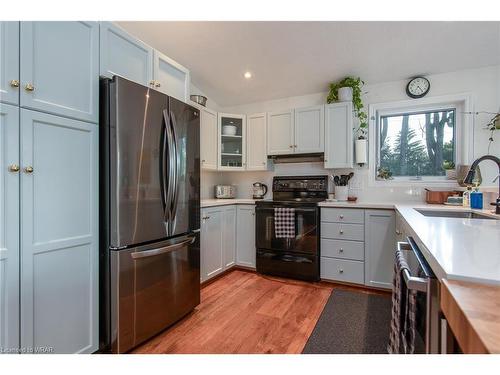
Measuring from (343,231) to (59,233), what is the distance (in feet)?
7.91

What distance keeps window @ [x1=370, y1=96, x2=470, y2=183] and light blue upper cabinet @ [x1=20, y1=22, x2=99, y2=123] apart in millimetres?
2864

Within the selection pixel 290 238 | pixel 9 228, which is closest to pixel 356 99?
pixel 290 238

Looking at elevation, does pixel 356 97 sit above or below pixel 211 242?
above

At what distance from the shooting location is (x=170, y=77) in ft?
6.65

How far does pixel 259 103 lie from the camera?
3645mm

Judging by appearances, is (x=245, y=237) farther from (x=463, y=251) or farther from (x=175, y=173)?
(x=463, y=251)

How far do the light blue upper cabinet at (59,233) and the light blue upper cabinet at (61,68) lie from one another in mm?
71

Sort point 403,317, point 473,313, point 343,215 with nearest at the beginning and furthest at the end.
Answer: point 473,313, point 403,317, point 343,215

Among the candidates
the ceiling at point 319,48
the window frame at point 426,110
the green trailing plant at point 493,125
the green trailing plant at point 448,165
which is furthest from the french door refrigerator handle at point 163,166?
the green trailing plant at point 493,125

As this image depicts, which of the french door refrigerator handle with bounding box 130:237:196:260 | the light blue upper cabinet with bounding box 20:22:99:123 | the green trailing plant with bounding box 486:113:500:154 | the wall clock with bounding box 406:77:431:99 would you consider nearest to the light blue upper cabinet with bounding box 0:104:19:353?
the light blue upper cabinet with bounding box 20:22:99:123

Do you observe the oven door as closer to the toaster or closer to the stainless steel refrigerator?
the toaster

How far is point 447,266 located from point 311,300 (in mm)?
1893
